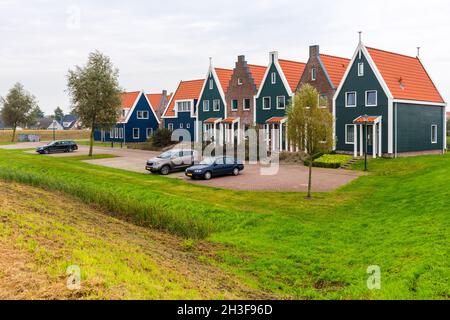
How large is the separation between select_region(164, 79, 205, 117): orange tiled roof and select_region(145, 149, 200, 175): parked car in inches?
1034

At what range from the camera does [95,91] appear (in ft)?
137

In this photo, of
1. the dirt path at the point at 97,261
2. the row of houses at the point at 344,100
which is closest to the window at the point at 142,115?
the row of houses at the point at 344,100

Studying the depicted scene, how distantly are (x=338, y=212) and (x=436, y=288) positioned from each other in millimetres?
9278

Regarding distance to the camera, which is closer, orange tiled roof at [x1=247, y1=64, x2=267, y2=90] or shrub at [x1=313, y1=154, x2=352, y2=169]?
shrub at [x1=313, y1=154, x2=352, y2=169]

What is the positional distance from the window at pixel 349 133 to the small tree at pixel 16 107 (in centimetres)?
5053

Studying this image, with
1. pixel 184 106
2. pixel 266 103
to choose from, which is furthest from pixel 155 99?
pixel 266 103

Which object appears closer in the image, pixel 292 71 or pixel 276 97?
pixel 276 97

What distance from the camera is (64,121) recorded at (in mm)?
134250

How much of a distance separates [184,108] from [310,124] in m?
37.6

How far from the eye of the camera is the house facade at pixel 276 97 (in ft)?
138

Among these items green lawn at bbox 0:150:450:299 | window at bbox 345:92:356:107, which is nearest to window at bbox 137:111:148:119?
window at bbox 345:92:356:107

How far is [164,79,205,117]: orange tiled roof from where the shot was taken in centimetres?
5747

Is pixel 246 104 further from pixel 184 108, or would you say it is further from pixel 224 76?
pixel 184 108

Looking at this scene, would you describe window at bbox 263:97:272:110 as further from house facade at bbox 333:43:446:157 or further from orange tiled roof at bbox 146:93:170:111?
orange tiled roof at bbox 146:93:170:111
